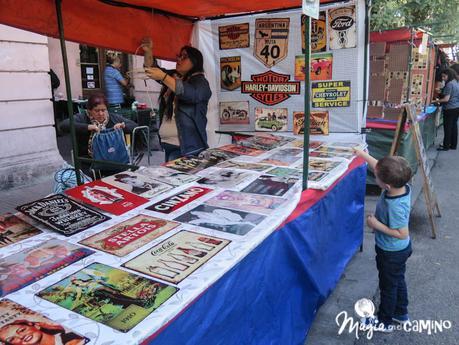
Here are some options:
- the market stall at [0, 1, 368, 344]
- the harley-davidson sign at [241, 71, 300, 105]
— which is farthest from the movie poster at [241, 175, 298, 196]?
the harley-davidson sign at [241, 71, 300, 105]

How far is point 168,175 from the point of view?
8.50 ft

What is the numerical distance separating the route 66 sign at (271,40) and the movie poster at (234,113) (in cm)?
50

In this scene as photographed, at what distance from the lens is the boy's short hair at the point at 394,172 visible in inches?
92.1

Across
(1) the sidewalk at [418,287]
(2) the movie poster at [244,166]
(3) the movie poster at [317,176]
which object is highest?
(2) the movie poster at [244,166]

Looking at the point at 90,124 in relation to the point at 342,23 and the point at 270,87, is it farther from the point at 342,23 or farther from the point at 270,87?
the point at 342,23

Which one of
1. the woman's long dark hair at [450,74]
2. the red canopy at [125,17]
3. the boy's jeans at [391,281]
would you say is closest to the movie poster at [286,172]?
the boy's jeans at [391,281]

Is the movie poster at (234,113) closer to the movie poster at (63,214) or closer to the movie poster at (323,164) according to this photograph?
the movie poster at (323,164)

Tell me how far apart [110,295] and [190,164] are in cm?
169

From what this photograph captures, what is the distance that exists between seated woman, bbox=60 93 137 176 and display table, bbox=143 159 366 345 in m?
1.89

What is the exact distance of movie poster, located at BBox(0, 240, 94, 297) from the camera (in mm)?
1355

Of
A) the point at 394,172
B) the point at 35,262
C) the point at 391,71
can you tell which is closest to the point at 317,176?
the point at 394,172

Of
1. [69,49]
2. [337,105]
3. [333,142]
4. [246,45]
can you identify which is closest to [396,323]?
[333,142]

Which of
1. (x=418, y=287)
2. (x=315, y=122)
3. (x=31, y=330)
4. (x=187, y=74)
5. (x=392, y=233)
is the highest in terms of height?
(x=187, y=74)

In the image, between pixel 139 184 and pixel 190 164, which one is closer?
pixel 139 184
